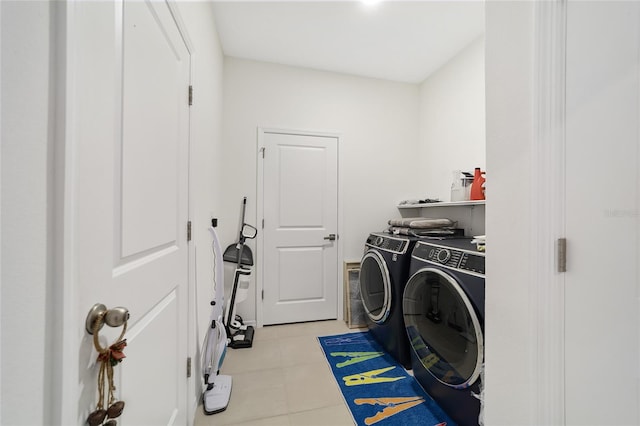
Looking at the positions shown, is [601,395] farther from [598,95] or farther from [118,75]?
[118,75]

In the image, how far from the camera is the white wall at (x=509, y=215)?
2.42 feet

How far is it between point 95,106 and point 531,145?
1.14 metres

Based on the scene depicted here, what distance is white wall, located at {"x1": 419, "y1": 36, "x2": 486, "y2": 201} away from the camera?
7.25ft

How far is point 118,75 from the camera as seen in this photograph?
0.70 metres

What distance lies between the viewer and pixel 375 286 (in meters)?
2.20

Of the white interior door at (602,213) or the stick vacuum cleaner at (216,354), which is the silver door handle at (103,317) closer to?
the stick vacuum cleaner at (216,354)

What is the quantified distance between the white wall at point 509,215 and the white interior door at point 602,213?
88 mm

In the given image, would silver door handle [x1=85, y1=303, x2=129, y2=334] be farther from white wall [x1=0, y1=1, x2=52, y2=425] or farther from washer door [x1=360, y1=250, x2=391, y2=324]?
washer door [x1=360, y1=250, x2=391, y2=324]

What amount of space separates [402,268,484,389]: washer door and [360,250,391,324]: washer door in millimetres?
270

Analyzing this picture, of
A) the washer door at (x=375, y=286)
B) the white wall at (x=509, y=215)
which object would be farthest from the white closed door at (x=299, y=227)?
the white wall at (x=509, y=215)

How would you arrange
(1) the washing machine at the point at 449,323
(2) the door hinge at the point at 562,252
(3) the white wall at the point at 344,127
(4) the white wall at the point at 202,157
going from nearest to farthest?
1. (2) the door hinge at the point at 562,252
2. (1) the washing machine at the point at 449,323
3. (4) the white wall at the point at 202,157
4. (3) the white wall at the point at 344,127

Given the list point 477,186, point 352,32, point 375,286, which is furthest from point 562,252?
point 352,32

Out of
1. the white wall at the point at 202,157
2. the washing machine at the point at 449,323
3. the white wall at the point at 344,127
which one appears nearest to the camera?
the washing machine at the point at 449,323

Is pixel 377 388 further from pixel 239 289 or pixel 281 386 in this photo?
pixel 239 289
